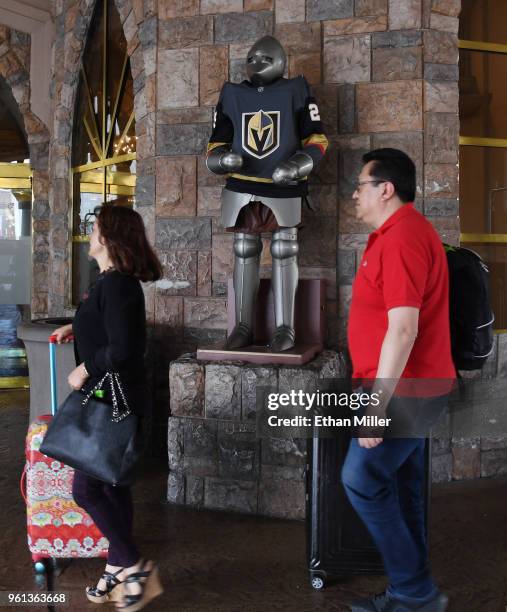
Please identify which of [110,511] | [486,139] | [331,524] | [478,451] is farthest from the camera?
[486,139]

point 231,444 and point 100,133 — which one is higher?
point 100,133

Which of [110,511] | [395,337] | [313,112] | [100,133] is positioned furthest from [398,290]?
[100,133]

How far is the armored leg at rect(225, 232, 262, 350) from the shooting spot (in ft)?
10.3

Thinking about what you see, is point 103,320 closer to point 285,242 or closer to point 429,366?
point 429,366

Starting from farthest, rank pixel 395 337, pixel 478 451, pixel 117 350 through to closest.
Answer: pixel 478 451, pixel 117 350, pixel 395 337

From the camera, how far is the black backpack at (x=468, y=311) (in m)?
1.83

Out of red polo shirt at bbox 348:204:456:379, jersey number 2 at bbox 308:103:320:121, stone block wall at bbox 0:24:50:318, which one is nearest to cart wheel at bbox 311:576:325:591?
red polo shirt at bbox 348:204:456:379

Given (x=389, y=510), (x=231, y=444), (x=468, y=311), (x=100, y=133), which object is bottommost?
(x=231, y=444)

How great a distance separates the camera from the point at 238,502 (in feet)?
9.75

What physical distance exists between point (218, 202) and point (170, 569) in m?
1.93

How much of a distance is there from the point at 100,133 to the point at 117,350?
3.09m

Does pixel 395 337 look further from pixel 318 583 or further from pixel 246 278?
pixel 246 278

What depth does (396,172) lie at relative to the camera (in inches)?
69.4

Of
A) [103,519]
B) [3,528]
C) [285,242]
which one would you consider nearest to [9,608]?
[103,519]
